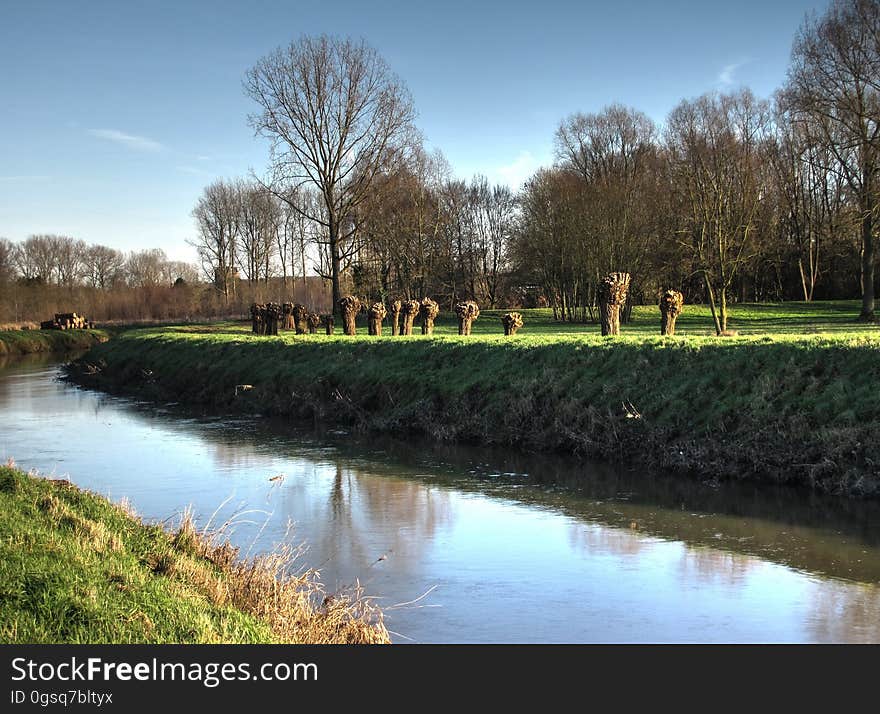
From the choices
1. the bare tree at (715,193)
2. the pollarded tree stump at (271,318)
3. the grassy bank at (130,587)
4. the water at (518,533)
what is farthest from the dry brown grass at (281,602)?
the pollarded tree stump at (271,318)

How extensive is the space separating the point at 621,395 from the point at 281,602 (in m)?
9.98

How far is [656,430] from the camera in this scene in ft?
45.9

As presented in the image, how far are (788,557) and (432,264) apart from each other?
41.9 meters

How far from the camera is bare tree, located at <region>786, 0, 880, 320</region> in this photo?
91.3ft

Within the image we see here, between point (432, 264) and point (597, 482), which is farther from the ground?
point (432, 264)

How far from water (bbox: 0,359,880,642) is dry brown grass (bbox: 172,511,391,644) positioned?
0.62 m

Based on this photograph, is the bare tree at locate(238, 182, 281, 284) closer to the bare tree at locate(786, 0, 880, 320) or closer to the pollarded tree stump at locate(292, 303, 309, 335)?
the pollarded tree stump at locate(292, 303, 309, 335)

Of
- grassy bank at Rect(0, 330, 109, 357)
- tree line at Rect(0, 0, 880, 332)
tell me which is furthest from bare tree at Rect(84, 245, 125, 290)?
grassy bank at Rect(0, 330, 109, 357)

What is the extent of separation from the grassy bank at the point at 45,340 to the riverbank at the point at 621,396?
26349 millimetres

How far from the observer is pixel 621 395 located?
15195mm

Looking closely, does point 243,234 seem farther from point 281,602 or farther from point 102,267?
point 281,602
